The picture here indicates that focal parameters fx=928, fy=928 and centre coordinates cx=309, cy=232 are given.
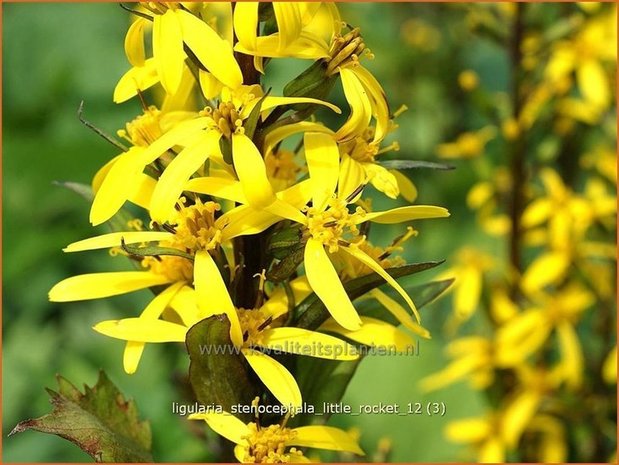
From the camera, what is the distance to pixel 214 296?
1142 millimetres

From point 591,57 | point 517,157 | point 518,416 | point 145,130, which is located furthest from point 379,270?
point 591,57

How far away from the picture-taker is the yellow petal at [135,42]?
1225 mm

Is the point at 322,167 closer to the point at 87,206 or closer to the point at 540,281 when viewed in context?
the point at 540,281

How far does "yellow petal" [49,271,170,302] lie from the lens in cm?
123

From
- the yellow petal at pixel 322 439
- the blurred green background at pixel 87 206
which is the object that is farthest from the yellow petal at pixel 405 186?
the blurred green background at pixel 87 206

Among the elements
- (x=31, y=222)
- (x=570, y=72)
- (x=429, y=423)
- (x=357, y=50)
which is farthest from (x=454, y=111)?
(x=357, y=50)

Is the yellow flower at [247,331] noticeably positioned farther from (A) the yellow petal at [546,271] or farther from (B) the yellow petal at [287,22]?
(A) the yellow petal at [546,271]

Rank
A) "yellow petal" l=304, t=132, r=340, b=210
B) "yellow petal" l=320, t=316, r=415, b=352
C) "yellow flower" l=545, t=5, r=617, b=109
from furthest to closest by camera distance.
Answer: "yellow flower" l=545, t=5, r=617, b=109 < "yellow petal" l=320, t=316, r=415, b=352 < "yellow petal" l=304, t=132, r=340, b=210

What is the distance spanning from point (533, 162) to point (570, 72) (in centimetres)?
35

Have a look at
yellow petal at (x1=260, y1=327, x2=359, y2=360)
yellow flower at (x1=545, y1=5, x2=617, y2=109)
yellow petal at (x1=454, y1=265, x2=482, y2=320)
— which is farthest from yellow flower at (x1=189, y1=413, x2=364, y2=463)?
yellow flower at (x1=545, y1=5, x2=617, y2=109)

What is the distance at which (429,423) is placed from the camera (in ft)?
8.88

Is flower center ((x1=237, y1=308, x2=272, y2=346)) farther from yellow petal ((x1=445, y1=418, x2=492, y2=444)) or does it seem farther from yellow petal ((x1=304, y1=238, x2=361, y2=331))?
yellow petal ((x1=445, y1=418, x2=492, y2=444))

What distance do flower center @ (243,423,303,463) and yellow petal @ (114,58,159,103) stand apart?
1.55 ft

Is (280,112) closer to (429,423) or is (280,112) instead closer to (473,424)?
(473,424)
